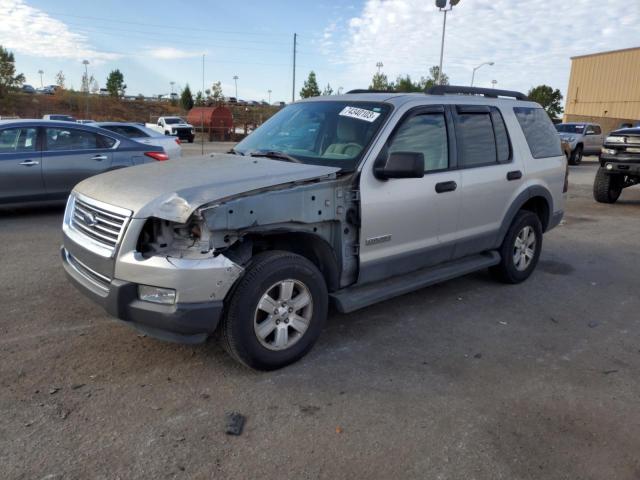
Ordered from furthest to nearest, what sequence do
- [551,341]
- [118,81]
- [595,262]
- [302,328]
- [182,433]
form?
[118,81] < [595,262] < [551,341] < [302,328] < [182,433]

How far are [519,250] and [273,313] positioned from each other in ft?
10.7

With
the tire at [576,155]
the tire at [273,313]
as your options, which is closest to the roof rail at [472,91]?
the tire at [273,313]

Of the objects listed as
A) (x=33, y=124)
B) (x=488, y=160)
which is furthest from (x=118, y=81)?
(x=488, y=160)

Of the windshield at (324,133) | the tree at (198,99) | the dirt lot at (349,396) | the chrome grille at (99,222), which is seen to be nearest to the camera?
the dirt lot at (349,396)

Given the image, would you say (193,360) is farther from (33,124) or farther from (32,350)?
(33,124)

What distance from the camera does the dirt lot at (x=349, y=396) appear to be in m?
2.72

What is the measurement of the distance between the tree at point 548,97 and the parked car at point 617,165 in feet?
168

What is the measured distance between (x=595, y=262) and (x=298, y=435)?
17.6 feet

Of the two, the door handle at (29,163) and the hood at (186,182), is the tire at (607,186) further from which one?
the door handle at (29,163)

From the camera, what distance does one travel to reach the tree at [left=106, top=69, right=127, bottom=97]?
7106 centimetres

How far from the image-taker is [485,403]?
10.9 ft

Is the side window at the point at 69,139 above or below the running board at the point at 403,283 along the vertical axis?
above

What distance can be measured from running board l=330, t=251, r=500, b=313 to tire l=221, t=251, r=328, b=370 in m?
0.23

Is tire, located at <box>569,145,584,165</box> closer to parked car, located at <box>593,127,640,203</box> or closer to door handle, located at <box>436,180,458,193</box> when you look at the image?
parked car, located at <box>593,127,640,203</box>
